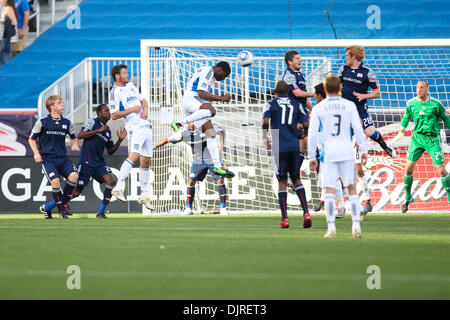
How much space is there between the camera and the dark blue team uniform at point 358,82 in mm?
12383

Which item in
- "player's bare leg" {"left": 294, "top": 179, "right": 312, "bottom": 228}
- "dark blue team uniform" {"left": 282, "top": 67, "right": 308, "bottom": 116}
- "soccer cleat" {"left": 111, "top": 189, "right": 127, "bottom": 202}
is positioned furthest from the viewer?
"soccer cleat" {"left": 111, "top": 189, "right": 127, "bottom": 202}

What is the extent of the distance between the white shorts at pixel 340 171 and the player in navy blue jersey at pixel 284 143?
161cm

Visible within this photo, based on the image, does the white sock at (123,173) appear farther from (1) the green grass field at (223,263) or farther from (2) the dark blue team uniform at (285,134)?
(2) the dark blue team uniform at (285,134)

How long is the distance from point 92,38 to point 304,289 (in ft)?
69.0

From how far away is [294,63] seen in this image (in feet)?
38.8

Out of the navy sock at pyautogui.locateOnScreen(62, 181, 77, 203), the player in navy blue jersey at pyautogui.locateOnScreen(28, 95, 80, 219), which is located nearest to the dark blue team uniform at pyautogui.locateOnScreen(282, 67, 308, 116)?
the player in navy blue jersey at pyautogui.locateOnScreen(28, 95, 80, 219)

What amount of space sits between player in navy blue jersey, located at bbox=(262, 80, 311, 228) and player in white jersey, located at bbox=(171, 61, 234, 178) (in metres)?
2.45

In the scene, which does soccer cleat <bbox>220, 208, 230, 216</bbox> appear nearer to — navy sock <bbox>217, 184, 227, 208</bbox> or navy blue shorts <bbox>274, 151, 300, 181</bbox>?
navy sock <bbox>217, 184, 227, 208</bbox>

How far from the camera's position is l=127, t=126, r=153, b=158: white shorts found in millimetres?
13677

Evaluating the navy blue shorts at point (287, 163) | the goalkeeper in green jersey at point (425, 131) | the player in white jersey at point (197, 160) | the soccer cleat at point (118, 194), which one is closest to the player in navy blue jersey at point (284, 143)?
the navy blue shorts at point (287, 163)

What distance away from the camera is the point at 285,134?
10.5 metres

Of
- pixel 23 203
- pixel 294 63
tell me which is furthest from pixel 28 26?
pixel 294 63

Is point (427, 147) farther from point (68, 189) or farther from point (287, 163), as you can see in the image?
point (68, 189)
